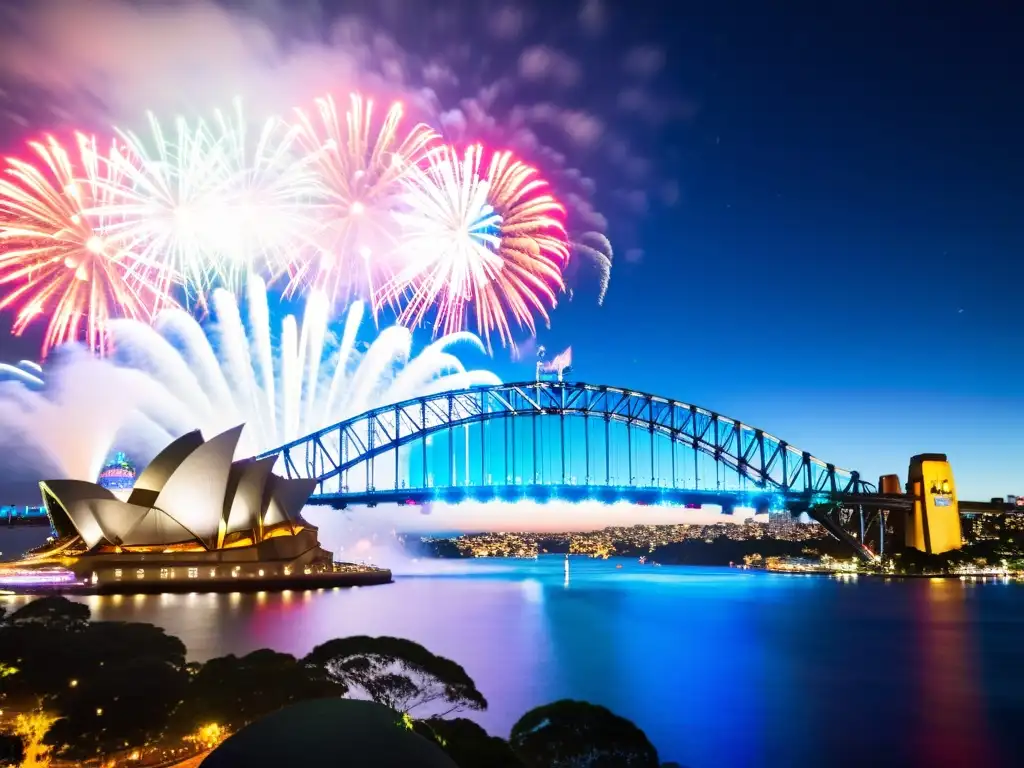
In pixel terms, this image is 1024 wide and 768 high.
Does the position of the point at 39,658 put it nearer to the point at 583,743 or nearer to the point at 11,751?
the point at 11,751

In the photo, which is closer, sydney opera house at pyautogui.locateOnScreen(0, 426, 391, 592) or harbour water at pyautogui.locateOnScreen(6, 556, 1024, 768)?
harbour water at pyautogui.locateOnScreen(6, 556, 1024, 768)

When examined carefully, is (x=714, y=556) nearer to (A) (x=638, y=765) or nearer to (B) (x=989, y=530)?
(B) (x=989, y=530)

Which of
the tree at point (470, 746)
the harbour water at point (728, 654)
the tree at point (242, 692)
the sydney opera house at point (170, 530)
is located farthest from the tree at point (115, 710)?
the sydney opera house at point (170, 530)

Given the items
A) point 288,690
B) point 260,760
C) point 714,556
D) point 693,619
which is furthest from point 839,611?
point 714,556

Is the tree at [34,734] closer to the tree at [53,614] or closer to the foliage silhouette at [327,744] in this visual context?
the tree at [53,614]

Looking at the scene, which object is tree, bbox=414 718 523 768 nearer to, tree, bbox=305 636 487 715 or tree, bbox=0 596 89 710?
tree, bbox=305 636 487 715

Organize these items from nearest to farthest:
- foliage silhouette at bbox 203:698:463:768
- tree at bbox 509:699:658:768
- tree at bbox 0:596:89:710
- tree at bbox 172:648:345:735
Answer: foliage silhouette at bbox 203:698:463:768, tree at bbox 509:699:658:768, tree at bbox 172:648:345:735, tree at bbox 0:596:89:710

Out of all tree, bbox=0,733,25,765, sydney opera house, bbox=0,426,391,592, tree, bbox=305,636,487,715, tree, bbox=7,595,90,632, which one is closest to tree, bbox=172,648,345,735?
tree, bbox=305,636,487,715

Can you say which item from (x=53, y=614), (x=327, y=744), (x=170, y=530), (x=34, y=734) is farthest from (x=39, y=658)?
(x=170, y=530)
